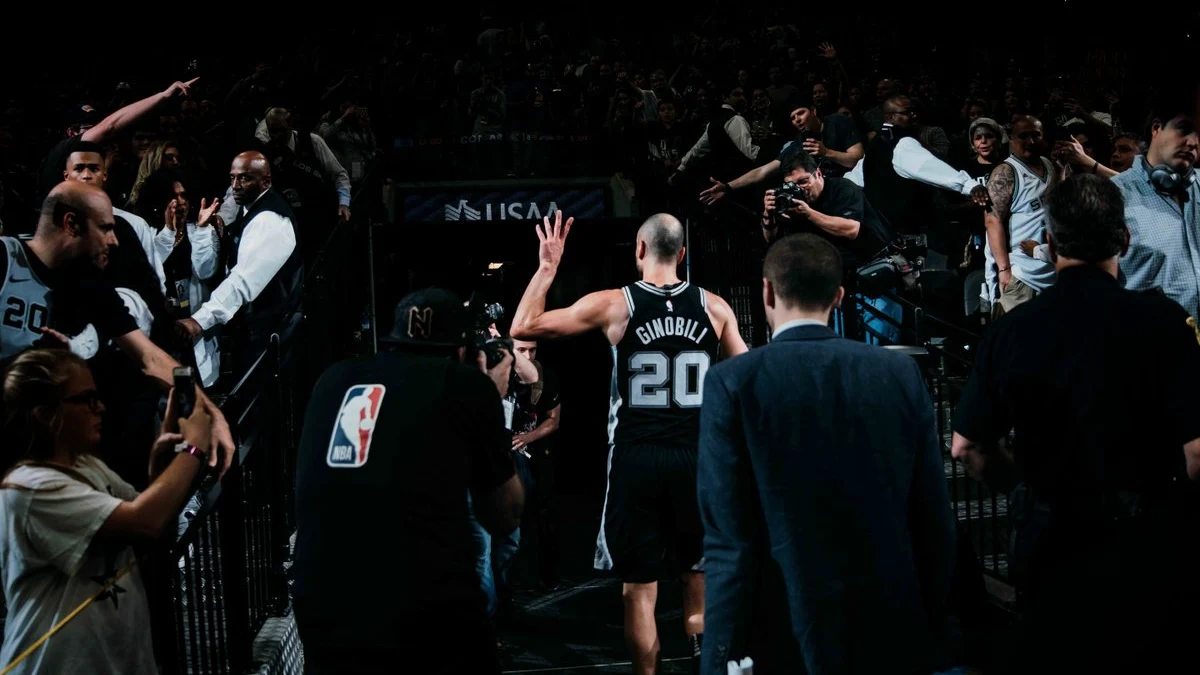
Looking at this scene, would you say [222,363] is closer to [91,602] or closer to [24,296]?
[24,296]

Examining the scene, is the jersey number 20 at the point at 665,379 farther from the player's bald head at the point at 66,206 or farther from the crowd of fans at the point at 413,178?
the player's bald head at the point at 66,206

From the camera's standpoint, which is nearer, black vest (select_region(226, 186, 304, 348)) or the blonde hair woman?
black vest (select_region(226, 186, 304, 348))

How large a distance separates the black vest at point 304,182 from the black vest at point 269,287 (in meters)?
2.27

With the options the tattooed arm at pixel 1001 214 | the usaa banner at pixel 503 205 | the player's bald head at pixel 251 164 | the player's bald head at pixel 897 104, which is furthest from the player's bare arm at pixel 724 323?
the usaa banner at pixel 503 205

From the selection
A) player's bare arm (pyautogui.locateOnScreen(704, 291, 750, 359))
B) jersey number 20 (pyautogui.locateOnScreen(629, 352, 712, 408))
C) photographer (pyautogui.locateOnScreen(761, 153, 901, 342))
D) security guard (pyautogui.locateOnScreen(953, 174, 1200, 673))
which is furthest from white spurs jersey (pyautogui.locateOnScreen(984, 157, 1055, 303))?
security guard (pyautogui.locateOnScreen(953, 174, 1200, 673))

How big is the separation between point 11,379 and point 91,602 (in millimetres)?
697

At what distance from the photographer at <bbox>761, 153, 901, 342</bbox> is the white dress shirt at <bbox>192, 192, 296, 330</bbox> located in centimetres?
342

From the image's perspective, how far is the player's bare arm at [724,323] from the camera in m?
5.99

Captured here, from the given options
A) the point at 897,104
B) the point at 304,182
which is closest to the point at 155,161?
the point at 304,182

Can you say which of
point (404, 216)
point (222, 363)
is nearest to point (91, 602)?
point (222, 363)

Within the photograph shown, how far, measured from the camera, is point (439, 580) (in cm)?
369

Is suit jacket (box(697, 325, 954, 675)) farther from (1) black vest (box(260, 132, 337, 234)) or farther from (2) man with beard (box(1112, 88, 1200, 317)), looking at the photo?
(1) black vest (box(260, 132, 337, 234))

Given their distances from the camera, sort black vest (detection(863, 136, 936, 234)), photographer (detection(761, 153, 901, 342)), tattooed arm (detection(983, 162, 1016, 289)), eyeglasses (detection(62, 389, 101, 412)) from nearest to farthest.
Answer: eyeglasses (detection(62, 389, 101, 412)) → tattooed arm (detection(983, 162, 1016, 289)) → photographer (detection(761, 153, 901, 342)) → black vest (detection(863, 136, 936, 234))

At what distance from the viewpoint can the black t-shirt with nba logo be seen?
144 inches
